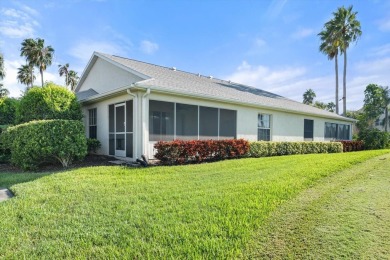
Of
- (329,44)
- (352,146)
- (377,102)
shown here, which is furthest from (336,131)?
(377,102)

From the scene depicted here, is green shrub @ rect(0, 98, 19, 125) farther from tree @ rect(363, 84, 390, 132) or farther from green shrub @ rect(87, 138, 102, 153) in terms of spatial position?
tree @ rect(363, 84, 390, 132)

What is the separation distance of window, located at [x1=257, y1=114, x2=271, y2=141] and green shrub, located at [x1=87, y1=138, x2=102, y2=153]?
8.96 meters

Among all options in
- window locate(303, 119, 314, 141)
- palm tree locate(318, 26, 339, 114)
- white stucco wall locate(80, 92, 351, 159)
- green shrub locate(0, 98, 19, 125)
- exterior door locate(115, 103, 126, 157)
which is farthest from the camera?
palm tree locate(318, 26, 339, 114)

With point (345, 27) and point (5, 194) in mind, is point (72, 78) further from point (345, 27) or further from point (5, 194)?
point (5, 194)

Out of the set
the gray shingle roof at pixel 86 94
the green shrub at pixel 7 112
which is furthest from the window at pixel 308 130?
the green shrub at pixel 7 112

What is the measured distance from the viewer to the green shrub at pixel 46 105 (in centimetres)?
1076

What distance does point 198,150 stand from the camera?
9320 millimetres

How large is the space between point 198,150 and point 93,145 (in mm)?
5346

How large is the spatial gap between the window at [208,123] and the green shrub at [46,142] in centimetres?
513

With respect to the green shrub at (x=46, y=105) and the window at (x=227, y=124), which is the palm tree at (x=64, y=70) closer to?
the green shrub at (x=46, y=105)

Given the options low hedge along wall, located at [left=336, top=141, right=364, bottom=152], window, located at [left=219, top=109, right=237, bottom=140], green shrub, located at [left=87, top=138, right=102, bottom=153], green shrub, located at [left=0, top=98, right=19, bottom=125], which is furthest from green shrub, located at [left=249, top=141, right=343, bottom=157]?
green shrub, located at [left=0, top=98, right=19, bottom=125]

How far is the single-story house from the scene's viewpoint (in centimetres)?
933

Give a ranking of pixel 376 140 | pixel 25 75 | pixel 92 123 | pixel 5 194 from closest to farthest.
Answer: pixel 5 194 < pixel 92 123 < pixel 376 140 < pixel 25 75

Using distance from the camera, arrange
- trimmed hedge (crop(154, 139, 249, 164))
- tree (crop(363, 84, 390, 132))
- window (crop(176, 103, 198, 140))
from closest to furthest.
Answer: trimmed hedge (crop(154, 139, 249, 164)) → window (crop(176, 103, 198, 140)) → tree (crop(363, 84, 390, 132))
